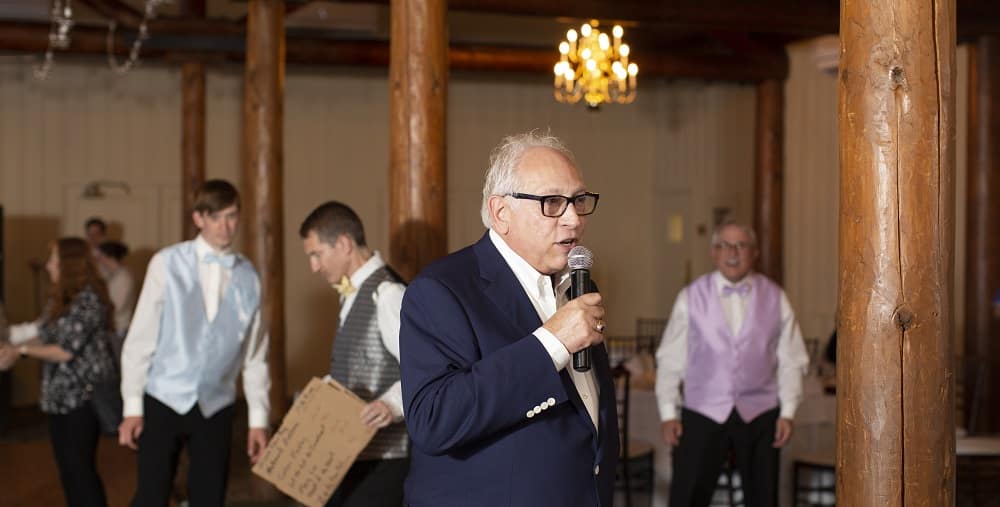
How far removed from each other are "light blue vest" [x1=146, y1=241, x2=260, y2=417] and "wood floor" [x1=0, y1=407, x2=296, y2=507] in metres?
2.67

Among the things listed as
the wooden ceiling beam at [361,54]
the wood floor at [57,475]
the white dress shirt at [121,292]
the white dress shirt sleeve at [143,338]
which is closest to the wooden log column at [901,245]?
the white dress shirt sleeve at [143,338]

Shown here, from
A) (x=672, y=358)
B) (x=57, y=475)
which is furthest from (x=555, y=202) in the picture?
(x=57, y=475)

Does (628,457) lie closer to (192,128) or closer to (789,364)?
(789,364)

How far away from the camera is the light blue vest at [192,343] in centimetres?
431

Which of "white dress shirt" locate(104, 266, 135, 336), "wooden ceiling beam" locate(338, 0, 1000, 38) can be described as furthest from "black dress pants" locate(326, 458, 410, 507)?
"white dress shirt" locate(104, 266, 135, 336)

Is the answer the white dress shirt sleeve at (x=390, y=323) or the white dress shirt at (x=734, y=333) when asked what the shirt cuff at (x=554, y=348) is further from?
the white dress shirt at (x=734, y=333)

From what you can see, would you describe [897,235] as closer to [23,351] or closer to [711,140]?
[23,351]

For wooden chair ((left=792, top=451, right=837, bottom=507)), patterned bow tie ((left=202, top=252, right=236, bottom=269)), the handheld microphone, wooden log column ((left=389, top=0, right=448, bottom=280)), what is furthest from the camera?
wooden chair ((left=792, top=451, right=837, bottom=507))

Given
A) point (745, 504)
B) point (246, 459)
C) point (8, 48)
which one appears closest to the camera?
point (745, 504)

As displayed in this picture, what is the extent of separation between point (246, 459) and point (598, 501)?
616 cm

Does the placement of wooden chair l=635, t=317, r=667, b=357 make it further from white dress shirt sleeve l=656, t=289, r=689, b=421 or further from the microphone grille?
the microphone grille

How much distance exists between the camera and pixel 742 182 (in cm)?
1283

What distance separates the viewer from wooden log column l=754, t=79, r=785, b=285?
11594 millimetres

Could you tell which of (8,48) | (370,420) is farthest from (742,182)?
(370,420)
